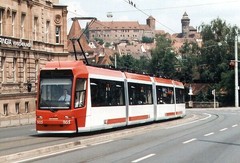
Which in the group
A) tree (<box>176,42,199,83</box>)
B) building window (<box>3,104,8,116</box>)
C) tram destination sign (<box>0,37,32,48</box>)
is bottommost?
building window (<box>3,104,8,116</box>)

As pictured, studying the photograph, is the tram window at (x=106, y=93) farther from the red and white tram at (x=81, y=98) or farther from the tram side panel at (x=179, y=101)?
the tram side panel at (x=179, y=101)

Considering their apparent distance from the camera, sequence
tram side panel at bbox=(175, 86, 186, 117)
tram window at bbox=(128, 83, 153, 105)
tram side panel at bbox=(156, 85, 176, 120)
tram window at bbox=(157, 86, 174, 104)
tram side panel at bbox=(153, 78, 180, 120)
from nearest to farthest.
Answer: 1. tram window at bbox=(128, 83, 153, 105)
2. tram side panel at bbox=(153, 78, 180, 120)
3. tram side panel at bbox=(156, 85, 176, 120)
4. tram window at bbox=(157, 86, 174, 104)
5. tram side panel at bbox=(175, 86, 186, 117)

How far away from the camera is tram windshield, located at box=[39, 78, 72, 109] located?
23312 millimetres

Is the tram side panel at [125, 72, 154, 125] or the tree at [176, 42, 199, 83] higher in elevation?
the tree at [176, 42, 199, 83]

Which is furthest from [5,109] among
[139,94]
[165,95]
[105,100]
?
[105,100]

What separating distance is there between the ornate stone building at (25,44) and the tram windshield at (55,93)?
25299 millimetres

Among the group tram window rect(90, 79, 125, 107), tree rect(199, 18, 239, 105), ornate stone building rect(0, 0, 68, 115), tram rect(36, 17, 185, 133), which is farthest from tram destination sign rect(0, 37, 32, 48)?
tree rect(199, 18, 239, 105)

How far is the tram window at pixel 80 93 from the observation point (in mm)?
23469

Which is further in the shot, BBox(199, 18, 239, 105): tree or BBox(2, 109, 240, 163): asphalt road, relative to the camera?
BBox(199, 18, 239, 105): tree

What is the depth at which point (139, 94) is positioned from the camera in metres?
32.1

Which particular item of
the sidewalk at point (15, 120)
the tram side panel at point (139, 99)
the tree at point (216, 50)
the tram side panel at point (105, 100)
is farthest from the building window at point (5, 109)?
the tree at point (216, 50)

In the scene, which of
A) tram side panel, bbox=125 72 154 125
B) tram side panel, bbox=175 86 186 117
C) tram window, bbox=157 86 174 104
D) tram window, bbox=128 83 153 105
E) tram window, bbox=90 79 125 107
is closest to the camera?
tram window, bbox=90 79 125 107

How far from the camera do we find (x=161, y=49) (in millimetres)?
122875

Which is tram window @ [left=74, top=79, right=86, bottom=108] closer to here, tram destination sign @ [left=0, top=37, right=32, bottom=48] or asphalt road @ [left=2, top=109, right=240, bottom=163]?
asphalt road @ [left=2, top=109, right=240, bottom=163]
